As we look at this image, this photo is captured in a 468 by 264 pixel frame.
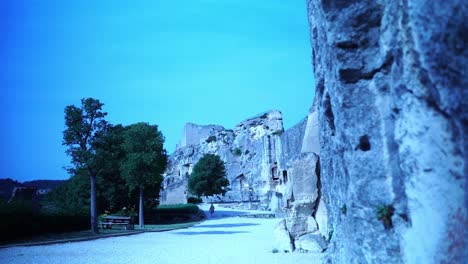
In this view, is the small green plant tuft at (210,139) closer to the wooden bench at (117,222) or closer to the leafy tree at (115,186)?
the leafy tree at (115,186)

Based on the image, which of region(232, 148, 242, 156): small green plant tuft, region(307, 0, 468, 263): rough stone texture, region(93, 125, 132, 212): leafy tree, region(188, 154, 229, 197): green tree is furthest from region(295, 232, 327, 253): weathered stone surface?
region(232, 148, 242, 156): small green plant tuft

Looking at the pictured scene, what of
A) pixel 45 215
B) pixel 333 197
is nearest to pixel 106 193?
pixel 45 215

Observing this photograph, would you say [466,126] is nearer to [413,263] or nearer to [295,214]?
[413,263]

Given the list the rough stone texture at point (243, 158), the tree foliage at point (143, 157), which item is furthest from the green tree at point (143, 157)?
the rough stone texture at point (243, 158)

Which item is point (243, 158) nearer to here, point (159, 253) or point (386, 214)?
point (159, 253)

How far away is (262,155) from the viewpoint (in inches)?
1996

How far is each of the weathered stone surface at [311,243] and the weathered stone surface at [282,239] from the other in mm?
299

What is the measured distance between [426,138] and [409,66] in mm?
912

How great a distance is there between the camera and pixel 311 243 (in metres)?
12.8

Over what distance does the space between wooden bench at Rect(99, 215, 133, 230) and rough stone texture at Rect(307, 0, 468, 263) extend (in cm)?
1848

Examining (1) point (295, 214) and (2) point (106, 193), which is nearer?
(1) point (295, 214)

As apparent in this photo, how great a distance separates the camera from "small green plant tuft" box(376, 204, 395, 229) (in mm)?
5199

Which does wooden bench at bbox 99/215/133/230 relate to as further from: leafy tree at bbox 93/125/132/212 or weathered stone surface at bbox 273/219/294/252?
weathered stone surface at bbox 273/219/294/252

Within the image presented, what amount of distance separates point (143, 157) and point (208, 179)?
101 feet
